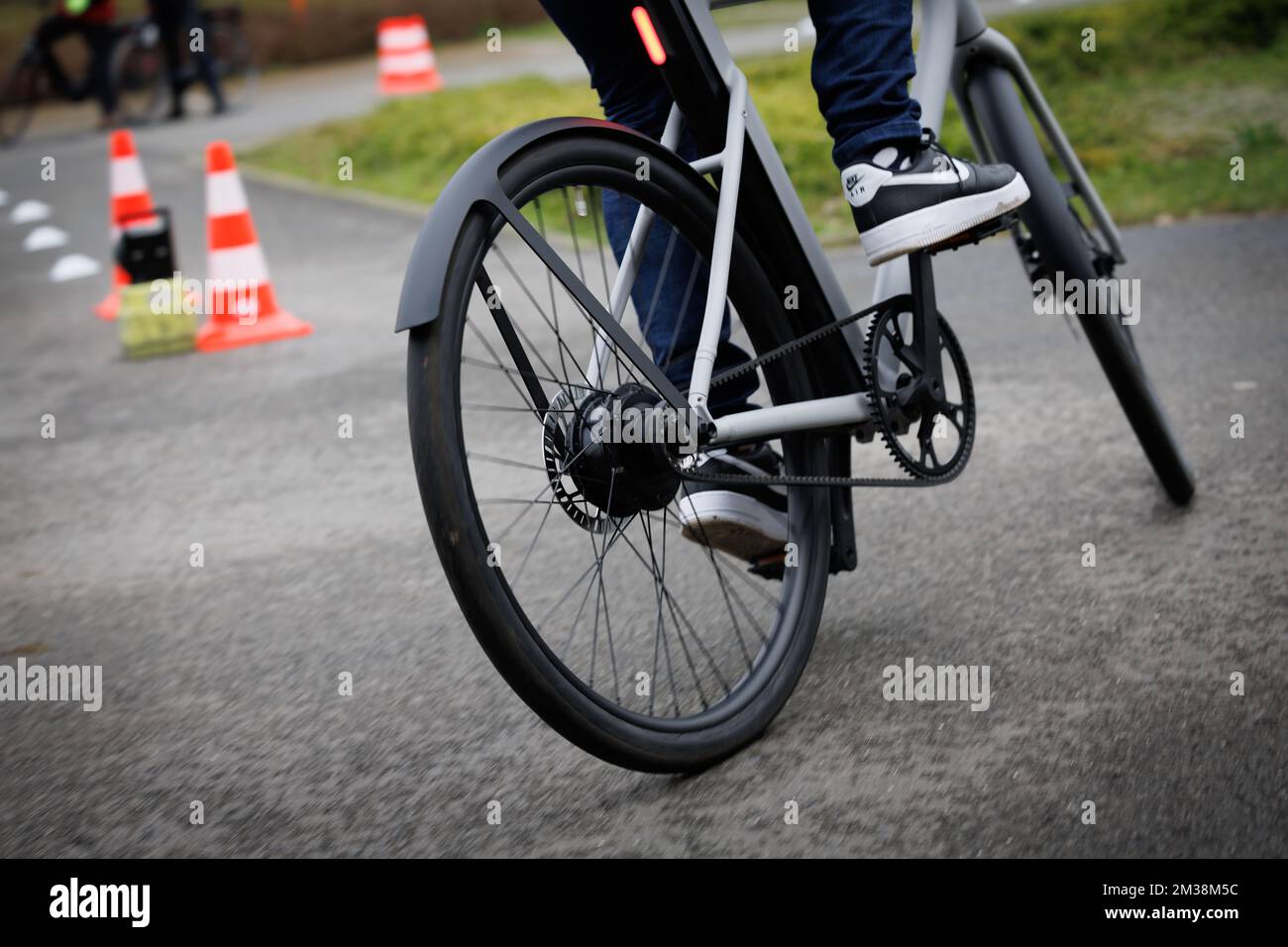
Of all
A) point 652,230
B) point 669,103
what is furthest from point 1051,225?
point 652,230

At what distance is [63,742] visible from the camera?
298 cm

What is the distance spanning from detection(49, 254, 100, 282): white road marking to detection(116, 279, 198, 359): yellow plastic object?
2.07 m

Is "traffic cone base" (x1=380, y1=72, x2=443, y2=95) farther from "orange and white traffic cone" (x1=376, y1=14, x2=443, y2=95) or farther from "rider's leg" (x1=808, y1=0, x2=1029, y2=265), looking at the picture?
"rider's leg" (x1=808, y1=0, x2=1029, y2=265)

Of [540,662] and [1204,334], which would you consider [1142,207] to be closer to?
[1204,334]

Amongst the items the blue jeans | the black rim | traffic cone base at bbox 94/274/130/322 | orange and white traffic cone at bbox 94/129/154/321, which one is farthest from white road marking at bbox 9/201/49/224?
the blue jeans

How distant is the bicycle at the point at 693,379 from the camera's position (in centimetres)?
225

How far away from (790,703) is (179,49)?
46.1 feet

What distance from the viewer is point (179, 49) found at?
15344mm

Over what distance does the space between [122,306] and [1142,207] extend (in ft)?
14.3

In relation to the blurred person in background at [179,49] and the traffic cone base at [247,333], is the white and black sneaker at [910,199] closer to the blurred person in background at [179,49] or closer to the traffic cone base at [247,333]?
the traffic cone base at [247,333]

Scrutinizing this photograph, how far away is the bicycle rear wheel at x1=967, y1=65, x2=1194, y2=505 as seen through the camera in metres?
3.35

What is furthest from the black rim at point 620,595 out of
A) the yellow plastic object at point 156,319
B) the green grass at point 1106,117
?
the green grass at point 1106,117

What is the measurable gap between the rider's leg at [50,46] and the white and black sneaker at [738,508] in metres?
14.8

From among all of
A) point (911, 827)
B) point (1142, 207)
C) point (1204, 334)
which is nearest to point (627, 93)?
point (911, 827)
